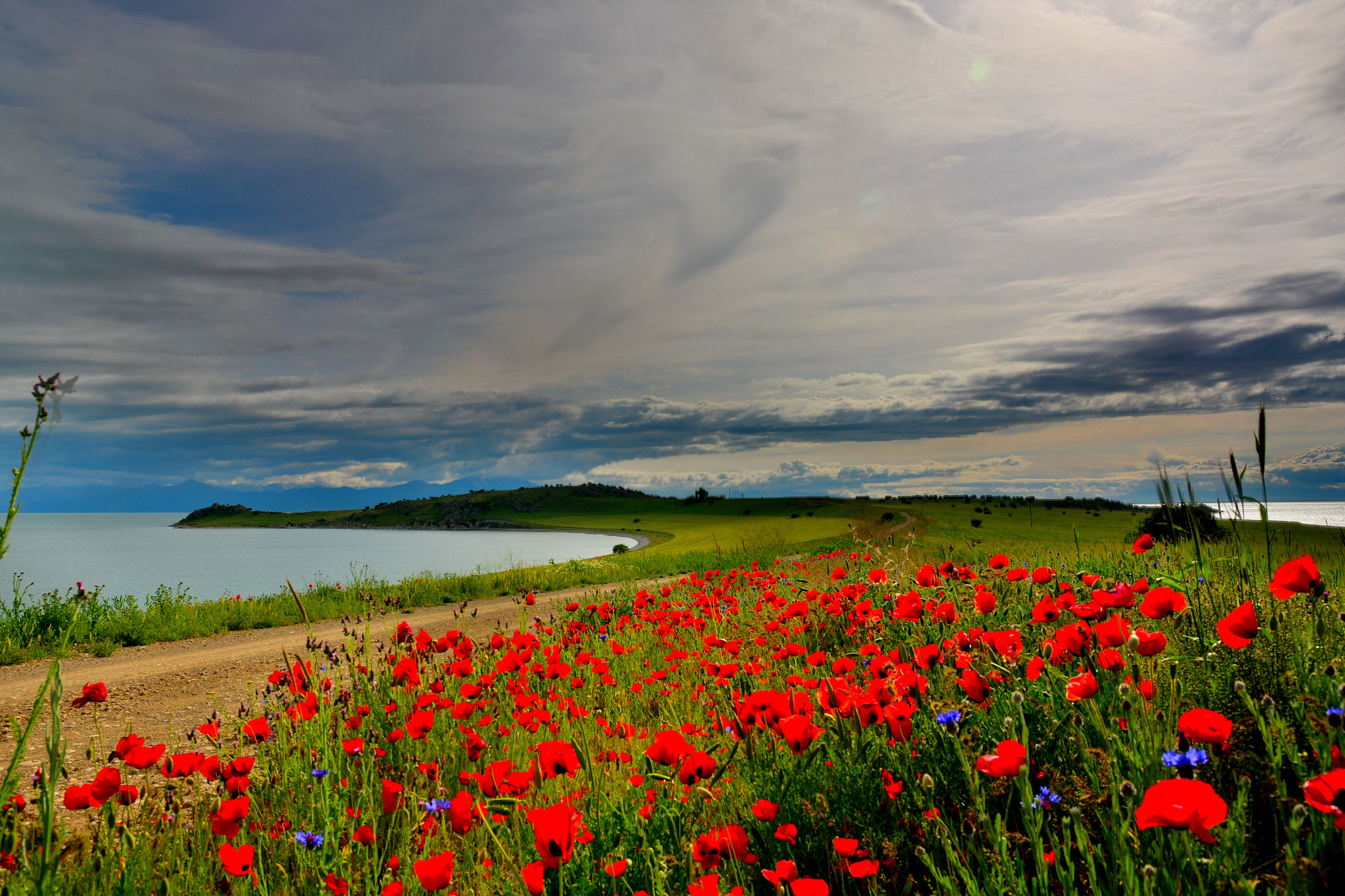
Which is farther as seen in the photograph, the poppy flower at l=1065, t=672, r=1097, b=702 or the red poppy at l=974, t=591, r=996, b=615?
the red poppy at l=974, t=591, r=996, b=615

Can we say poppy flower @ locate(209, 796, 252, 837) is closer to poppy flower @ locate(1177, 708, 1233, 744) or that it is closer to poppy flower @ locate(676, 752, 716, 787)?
poppy flower @ locate(676, 752, 716, 787)

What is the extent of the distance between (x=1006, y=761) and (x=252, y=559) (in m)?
46.9

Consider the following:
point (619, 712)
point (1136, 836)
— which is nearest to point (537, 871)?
point (1136, 836)

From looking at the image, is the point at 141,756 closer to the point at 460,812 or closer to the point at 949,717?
the point at 460,812

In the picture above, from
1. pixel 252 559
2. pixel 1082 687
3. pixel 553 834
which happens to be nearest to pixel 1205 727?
pixel 1082 687

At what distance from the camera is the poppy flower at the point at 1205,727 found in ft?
5.67

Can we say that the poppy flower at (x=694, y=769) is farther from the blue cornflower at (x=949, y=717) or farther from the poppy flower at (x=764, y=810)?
the blue cornflower at (x=949, y=717)

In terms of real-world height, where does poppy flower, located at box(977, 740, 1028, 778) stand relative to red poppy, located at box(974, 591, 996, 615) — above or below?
below

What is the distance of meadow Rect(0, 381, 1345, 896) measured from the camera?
1.85 metres

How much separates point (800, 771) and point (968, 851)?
0.74 m

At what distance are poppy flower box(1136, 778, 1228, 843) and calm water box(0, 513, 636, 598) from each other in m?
2.78

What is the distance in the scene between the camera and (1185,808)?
1.38 metres

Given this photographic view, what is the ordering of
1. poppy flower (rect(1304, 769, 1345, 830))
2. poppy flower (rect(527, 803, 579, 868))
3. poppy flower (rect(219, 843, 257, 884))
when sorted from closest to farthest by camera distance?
poppy flower (rect(1304, 769, 1345, 830)) < poppy flower (rect(527, 803, 579, 868)) < poppy flower (rect(219, 843, 257, 884))

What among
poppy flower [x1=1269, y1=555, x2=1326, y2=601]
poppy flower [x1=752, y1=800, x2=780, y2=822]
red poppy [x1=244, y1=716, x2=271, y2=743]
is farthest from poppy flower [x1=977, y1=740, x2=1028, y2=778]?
red poppy [x1=244, y1=716, x2=271, y2=743]
